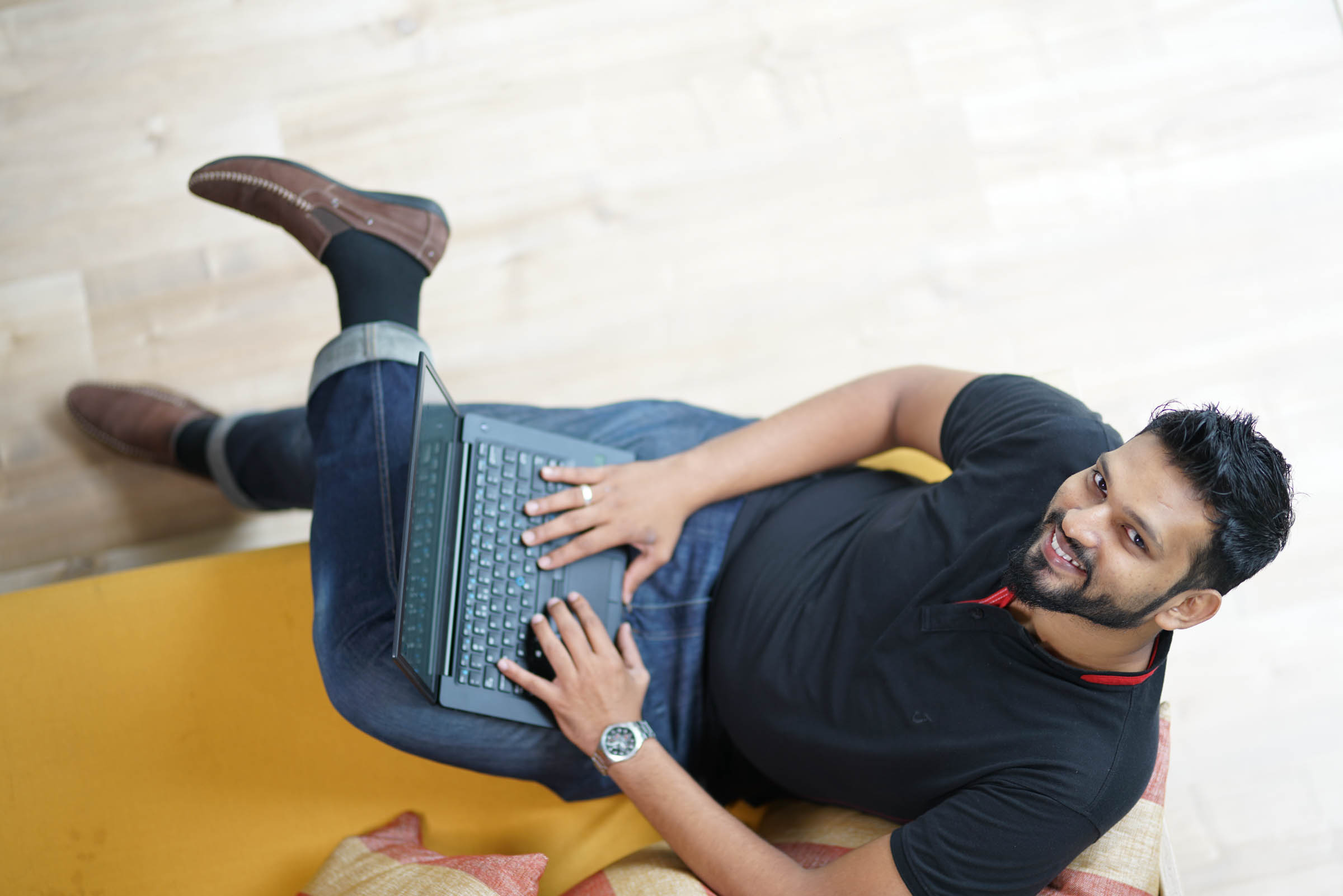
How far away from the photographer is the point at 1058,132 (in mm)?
1854

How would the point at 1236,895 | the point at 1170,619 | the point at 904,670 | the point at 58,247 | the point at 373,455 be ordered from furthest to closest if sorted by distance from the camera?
1. the point at 58,247
2. the point at 1236,895
3. the point at 373,455
4. the point at 904,670
5. the point at 1170,619

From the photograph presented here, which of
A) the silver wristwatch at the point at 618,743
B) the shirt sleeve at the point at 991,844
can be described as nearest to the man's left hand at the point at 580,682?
the silver wristwatch at the point at 618,743

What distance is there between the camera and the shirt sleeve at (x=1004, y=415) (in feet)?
3.42

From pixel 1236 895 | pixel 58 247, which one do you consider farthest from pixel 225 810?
pixel 1236 895

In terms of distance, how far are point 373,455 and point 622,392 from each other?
0.67m

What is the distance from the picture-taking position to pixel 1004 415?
1079 millimetres

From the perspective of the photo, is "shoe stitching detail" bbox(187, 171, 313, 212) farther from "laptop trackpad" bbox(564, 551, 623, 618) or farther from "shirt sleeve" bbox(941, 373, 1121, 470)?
"shirt sleeve" bbox(941, 373, 1121, 470)

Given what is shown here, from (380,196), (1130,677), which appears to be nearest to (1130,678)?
(1130,677)

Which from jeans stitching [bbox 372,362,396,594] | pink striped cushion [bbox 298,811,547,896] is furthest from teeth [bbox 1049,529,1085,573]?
jeans stitching [bbox 372,362,396,594]

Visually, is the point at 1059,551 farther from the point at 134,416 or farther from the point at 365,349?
the point at 134,416

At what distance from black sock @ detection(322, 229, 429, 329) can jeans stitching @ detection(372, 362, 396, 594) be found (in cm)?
11

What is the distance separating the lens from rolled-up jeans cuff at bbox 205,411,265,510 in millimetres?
1511

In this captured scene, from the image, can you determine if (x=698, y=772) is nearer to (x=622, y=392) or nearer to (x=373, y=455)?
(x=373, y=455)

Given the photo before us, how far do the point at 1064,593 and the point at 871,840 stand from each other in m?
0.43
